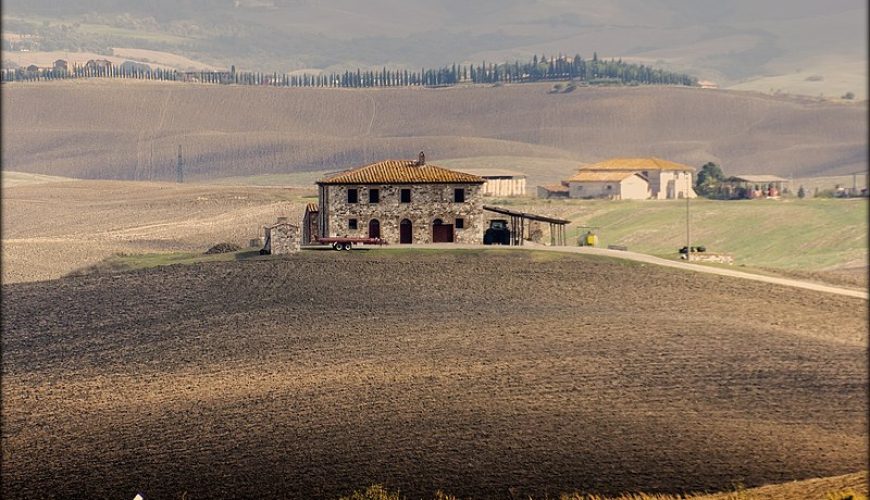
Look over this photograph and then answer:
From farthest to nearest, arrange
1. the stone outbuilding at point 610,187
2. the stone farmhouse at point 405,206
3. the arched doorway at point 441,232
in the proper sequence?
the stone outbuilding at point 610,187, the arched doorway at point 441,232, the stone farmhouse at point 405,206

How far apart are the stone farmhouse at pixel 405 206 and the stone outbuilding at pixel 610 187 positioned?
9023 cm

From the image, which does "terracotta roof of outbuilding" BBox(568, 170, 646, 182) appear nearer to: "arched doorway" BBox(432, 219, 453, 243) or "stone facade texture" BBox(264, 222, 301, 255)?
"arched doorway" BBox(432, 219, 453, 243)

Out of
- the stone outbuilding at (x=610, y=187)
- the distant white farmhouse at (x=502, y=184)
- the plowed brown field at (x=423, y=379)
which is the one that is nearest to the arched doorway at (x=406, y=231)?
the plowed brown field at (x=423, y=379)

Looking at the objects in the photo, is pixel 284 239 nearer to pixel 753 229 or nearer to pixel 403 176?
pixel 403 176

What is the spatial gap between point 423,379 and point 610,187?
399 feet

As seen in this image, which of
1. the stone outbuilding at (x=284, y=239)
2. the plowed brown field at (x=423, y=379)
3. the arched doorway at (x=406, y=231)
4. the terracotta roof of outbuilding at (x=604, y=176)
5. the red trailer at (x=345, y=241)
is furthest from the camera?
the terracotta roof of outbuilding at (x=604, y=176)

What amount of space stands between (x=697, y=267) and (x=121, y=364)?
37.8 meters

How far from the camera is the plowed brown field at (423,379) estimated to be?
192 ft

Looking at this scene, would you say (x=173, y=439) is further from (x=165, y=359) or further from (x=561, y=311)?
(x=561, y=311)

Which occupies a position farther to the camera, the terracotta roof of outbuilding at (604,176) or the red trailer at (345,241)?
the terracotta roof of outbuilding at (604,176)

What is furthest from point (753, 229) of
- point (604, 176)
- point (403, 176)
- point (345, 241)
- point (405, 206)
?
point (345, 241)

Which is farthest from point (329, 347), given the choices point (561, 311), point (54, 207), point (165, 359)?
point (54, 207)

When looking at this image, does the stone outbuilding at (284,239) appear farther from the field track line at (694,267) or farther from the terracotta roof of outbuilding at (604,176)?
the terracotta roof of outbuilding at (604,176)

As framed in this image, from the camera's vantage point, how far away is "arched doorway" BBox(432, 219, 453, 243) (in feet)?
333
